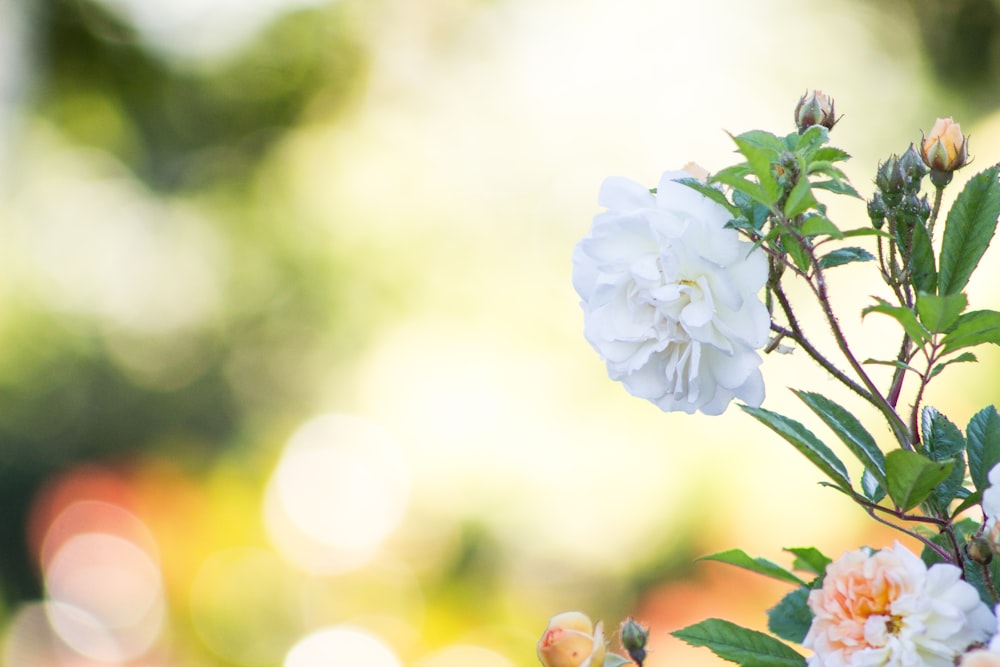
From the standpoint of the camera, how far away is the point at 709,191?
37 centimetres

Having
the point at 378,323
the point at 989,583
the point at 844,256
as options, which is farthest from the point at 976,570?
the point at 378,323

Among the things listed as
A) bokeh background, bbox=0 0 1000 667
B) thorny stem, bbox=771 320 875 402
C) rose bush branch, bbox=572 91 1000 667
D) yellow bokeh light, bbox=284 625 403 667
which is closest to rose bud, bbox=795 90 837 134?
rose bush branch, bbox=572 91 1000 667

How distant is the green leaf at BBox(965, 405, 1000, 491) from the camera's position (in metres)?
0.40

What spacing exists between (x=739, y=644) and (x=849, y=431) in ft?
0.34

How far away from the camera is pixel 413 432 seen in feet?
8.15

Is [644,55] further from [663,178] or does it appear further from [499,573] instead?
[663,178]

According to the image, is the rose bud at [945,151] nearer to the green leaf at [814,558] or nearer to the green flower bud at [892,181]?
the green flower bud at [892,181]

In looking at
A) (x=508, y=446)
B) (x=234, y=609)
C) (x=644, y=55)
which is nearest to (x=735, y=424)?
(x=508, y=446)

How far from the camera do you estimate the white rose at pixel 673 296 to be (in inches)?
14.8

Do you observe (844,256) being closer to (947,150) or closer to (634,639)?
(947,150)

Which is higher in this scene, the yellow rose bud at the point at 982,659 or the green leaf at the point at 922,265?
the green leaf at the point at 922,265

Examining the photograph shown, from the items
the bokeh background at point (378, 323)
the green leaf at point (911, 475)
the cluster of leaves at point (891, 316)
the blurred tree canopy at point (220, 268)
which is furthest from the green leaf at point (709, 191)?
the blurred tree canopy at point (220, 268)

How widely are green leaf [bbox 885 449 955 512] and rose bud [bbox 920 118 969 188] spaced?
156 mm

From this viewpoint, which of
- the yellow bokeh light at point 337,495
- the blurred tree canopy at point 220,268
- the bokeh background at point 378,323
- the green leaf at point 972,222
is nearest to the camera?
the green leaf at point 972,222
